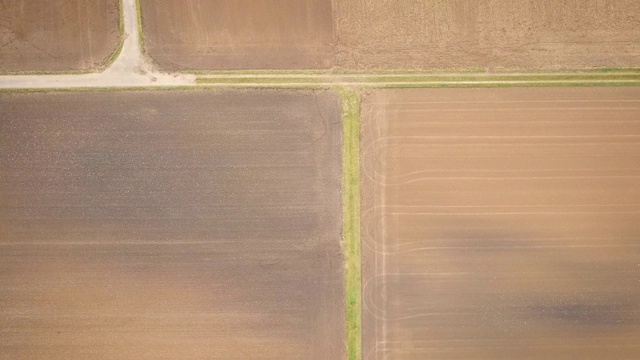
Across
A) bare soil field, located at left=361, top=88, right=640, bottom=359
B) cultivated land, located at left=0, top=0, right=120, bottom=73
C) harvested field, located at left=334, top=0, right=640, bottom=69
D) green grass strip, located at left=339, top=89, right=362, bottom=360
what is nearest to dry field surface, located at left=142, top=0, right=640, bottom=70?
harvested field, located at left=334, top=0, right=640, bottom=69

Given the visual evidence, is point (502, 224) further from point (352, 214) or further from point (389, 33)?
point (389, 33)

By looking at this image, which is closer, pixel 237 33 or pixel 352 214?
pixel 352 214

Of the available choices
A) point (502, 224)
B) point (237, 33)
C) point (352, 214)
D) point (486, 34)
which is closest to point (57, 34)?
point (237, 33)

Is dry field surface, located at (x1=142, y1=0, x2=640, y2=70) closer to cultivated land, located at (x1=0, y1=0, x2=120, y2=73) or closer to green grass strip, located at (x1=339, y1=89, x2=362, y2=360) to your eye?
cultivated land, located at (x1=0, y1=0, x2=120, y2=73)

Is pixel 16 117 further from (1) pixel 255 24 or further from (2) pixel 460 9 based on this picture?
(2) pixel 460 9

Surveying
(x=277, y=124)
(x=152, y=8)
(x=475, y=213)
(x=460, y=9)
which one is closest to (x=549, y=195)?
(x=475, y=213)

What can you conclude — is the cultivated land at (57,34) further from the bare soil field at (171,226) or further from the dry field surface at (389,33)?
the dry field surface at (389,33)
